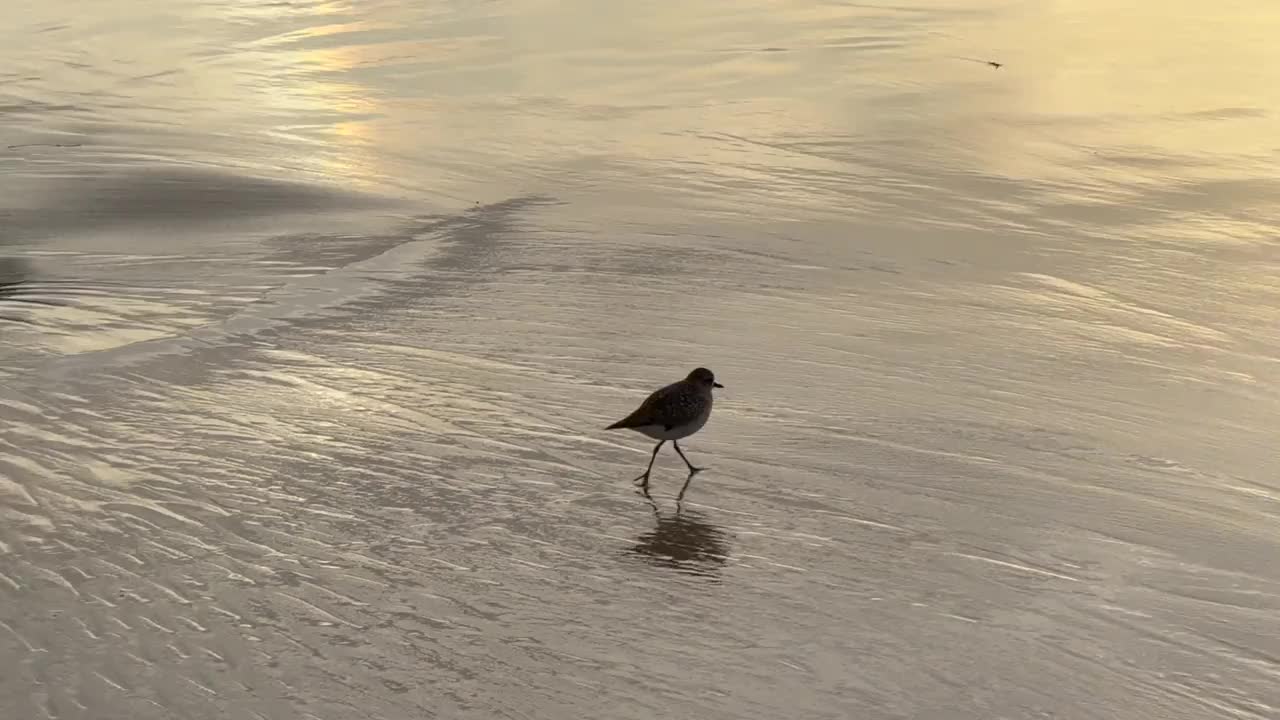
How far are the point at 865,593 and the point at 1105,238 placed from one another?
5.84m

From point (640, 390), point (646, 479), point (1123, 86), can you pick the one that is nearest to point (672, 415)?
point (646, 479)

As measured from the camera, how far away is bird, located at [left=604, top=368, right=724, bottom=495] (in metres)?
6.90

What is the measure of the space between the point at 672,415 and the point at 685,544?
75 cm

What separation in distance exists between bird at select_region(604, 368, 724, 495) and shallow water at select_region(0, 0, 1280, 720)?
0.61 ft

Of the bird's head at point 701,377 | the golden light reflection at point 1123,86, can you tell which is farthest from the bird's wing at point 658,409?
the golden light reflection at point 1123,86

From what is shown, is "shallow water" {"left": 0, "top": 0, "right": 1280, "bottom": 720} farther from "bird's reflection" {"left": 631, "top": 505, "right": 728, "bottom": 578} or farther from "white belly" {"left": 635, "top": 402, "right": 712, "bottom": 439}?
"white belly" {"left": 635, "top": 402, "right": 712, "bottom": 439}

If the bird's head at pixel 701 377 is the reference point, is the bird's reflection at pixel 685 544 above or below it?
below

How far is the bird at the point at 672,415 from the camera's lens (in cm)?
690

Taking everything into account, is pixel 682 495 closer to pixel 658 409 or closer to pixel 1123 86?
pixel 658 409

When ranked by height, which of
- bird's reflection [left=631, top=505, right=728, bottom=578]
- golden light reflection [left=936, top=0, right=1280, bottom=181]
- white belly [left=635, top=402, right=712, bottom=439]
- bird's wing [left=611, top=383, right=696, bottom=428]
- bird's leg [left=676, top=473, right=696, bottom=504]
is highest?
golden light reflection [left=936, top=0, right=1280, bottom=181]

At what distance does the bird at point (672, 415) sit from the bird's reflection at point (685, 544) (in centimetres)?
33

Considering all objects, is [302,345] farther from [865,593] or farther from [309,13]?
[309,13]

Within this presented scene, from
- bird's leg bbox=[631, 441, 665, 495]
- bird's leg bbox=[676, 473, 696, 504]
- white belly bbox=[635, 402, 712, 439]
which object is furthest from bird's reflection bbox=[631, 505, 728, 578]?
white belly bbox=[635, 402, 712, 439]

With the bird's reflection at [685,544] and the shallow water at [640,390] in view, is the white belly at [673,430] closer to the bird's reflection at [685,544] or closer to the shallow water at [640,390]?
the shallow water at [640,390]
